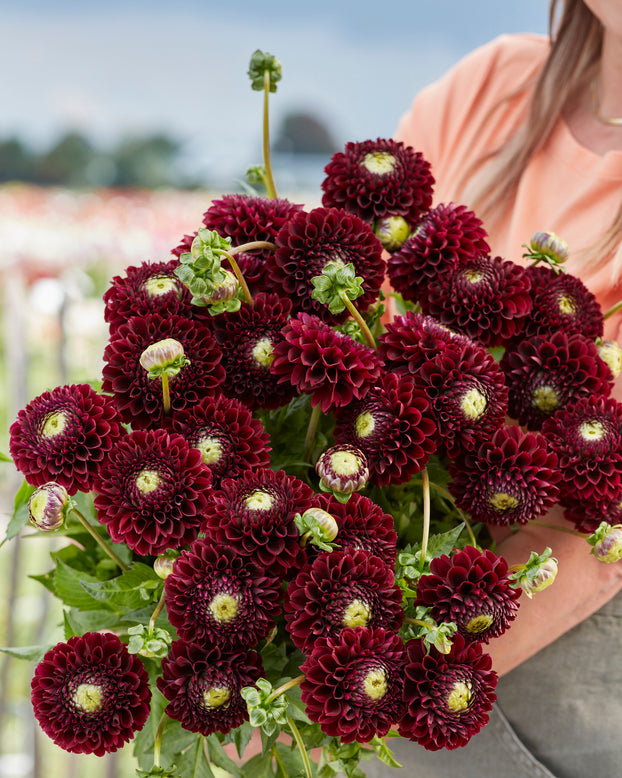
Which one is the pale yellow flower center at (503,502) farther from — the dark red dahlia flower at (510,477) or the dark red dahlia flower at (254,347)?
the dark red dahlia flower at (254,347)

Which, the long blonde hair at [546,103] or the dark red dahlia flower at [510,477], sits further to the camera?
the long blonde hair at [546,103]

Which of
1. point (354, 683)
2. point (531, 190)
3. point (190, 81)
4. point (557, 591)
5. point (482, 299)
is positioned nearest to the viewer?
point (354, 683)

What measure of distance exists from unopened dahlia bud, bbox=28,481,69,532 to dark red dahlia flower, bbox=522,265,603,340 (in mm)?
278

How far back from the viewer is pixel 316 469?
410 millimetres

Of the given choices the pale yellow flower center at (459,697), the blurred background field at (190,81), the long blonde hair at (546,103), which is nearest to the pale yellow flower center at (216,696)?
the pale yellow flower center at (459,697)

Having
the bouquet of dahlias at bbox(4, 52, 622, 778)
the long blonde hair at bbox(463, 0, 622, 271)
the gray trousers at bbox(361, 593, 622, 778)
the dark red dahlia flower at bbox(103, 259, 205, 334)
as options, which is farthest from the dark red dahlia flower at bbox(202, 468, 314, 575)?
the long blonde hair at bbox(463, 0, 622, 271)

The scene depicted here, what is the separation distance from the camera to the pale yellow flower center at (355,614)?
1.18 feet

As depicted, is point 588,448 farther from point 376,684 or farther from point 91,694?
point 91,694

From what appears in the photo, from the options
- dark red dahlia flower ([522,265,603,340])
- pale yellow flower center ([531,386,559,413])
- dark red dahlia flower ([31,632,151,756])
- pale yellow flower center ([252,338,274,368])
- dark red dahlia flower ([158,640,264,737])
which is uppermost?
dark red dahlia flower ([522,265,603,340])

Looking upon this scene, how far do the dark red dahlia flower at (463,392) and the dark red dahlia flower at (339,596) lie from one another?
0.08 meters

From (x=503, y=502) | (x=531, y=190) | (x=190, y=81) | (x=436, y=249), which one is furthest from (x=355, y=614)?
(x=190, y=81)

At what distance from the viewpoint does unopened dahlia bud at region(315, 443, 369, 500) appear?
0.39 m

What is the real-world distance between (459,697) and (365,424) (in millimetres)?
135

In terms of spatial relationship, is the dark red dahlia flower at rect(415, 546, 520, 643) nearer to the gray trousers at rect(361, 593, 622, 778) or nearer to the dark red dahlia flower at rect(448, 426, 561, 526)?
the dark red dahlia flower at rect(448, 426, 561, 526)
